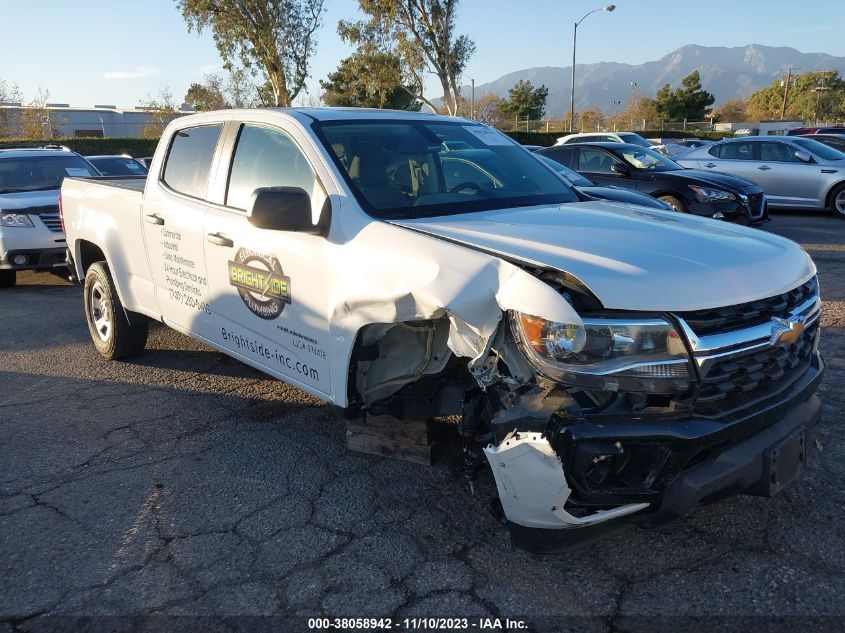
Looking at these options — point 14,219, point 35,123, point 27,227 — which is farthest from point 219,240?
point 35,123

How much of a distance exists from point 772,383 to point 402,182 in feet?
6.44

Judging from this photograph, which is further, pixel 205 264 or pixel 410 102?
pixel 410 102

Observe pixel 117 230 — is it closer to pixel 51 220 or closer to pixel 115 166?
pixel 51 220

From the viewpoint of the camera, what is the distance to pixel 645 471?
7.91 ft

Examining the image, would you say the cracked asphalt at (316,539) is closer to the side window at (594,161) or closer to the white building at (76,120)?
the side window at (594,161)

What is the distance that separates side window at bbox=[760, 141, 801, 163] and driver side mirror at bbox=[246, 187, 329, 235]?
1284cm

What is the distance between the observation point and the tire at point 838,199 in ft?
42.4

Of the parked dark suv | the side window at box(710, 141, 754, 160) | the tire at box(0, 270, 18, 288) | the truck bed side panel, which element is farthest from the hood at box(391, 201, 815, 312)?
the side window at box(710, 141, 754, 160)

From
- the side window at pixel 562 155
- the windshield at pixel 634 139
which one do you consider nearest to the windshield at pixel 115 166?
the side window at pixel 562 155

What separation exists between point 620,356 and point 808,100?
3208 inches

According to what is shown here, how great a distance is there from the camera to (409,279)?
2869 millimetres

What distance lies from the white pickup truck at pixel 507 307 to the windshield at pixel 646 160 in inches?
285

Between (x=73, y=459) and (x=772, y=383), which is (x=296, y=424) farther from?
(x=772, y=383)

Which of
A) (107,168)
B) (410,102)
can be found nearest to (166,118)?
(410,102)
